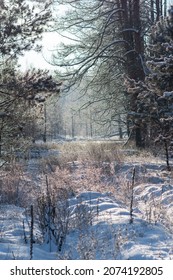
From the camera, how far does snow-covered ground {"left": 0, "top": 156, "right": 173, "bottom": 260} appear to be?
4551 millimetres

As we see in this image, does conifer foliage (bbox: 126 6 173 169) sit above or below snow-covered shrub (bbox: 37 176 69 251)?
above

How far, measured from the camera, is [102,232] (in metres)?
5.30

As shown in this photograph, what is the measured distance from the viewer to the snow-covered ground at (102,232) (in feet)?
14.9

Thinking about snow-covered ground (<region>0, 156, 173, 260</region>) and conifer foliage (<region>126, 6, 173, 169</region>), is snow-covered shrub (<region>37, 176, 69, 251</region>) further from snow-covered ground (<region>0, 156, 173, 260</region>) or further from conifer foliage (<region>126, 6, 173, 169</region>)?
conifer foliage (<region>126, 6, 173, 169</region>)

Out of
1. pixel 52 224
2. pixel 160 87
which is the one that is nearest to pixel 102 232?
pixel 52 224

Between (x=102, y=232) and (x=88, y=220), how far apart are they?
0.41 meters

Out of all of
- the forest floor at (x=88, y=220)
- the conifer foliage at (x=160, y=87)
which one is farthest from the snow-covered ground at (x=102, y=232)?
the conifer foliage at (x=160, y=87)

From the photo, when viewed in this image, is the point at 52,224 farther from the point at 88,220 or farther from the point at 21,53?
the point at 21,53

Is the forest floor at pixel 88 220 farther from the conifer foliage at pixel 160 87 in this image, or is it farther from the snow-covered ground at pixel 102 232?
the conifer foliage at pixel 160 87

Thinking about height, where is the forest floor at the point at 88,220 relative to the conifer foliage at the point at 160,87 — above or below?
below

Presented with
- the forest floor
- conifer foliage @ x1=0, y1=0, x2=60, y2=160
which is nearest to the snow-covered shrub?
the forest floor

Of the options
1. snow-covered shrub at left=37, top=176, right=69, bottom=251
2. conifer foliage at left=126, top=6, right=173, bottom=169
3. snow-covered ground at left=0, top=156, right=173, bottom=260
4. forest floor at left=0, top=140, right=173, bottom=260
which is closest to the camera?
snow-covered ground at left=0, top=156, right=173, bottom=260
